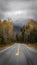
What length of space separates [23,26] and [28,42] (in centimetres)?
15

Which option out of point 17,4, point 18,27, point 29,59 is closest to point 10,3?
point 17,4

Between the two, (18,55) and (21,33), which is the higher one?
(21,33)

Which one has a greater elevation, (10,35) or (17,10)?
(17,10)

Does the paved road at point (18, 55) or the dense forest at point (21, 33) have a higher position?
the dense forest at point (21, 33)

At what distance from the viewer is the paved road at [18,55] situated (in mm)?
1197

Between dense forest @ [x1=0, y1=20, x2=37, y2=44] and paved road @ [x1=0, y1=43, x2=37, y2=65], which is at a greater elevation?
dense forest @ [x1=0, y1=20, x2=37, y2=44]

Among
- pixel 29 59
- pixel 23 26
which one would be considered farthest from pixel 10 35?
pixel 29 59

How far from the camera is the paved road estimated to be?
1.20 meters

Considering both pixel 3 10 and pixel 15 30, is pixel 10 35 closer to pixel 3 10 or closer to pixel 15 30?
pixel 15 30

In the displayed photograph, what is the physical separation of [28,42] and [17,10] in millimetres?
302

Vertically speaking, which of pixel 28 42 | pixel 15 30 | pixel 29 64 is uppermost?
pixel 15 30

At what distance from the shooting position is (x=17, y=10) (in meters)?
1.27

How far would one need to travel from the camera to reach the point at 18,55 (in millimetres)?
1226

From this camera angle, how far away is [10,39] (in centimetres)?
125
